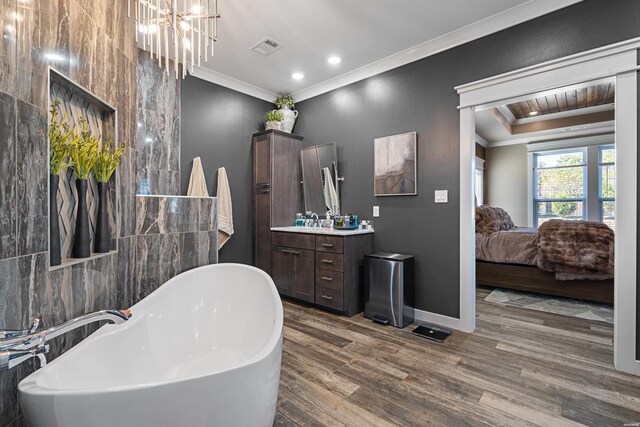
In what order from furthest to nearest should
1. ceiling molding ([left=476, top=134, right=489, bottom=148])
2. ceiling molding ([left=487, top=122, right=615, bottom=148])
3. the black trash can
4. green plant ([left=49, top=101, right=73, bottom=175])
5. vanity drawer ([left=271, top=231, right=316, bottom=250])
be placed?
ceiling molding ([left=476, top=134, right=489, bottom=148]) < ceiling molding ([left=487, top=122, right=615, bottom=148]) < vanity drawer ([left=271, top=231, right=316, bottom=250]) < the black trash can < green plant ([left=49, top=101, right=73, bottom=175])

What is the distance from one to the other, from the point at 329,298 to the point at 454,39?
2732 mm

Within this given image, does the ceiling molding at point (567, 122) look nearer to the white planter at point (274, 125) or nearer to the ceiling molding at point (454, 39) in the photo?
the ceiling molding at point (454, 39)

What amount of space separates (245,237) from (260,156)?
107cm

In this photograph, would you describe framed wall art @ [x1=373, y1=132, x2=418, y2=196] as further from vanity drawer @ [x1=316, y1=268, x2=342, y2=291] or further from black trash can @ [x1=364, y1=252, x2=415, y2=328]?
vanity drawer @ [x1=316, y1=268, x2=342, y2=291]

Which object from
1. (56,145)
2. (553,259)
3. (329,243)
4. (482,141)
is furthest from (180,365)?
(482,141)

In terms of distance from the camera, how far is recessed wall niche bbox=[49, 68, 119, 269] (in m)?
1.33

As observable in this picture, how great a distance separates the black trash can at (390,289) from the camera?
9.05 ft

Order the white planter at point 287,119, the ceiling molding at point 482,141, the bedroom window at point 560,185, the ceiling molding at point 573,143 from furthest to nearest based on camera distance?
the ceiling molding at point 482,141
the bedroom window at point 560,185
the ceiling molding at point 573,143
the white planter at point 287,119

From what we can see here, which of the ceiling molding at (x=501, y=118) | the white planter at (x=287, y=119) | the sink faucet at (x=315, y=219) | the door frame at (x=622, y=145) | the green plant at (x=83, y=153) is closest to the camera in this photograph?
the green plant at (x=83, y=153)

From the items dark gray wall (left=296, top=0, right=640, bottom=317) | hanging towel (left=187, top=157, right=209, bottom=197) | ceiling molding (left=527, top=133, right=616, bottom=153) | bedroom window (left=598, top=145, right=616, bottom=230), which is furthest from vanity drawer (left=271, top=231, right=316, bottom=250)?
bedroom window (left=598, top=145, right=616, bottom=230)

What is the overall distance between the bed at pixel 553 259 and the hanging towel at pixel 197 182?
12.2 feet

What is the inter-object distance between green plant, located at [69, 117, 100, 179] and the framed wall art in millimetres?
2517

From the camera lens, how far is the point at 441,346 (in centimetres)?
236

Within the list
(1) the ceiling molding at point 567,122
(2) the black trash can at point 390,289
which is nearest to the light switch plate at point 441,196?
(2) the black trash can at point 390,289
